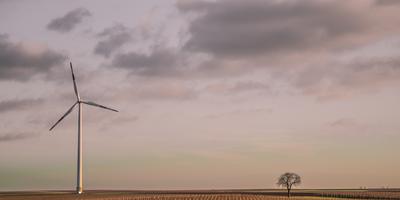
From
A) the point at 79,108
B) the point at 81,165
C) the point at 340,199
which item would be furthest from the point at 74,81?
the point at 340,199

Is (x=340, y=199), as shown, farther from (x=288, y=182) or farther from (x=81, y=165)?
(x=81, y=165)

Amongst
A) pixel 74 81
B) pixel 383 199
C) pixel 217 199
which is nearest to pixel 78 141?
pixel 74 81

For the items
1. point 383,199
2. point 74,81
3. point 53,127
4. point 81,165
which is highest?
point 74,81

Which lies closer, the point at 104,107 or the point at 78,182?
the point at 104,107

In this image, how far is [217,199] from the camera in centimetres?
8225

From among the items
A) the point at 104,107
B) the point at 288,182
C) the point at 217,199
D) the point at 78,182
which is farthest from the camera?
the point at 288,182

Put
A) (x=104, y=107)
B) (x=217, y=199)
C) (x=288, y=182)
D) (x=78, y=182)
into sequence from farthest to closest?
(x=288, y=182) → (x=78, y=182) → (x=104, y=107) → (x=217, y=199)

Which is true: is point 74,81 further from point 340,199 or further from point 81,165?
point 340,199

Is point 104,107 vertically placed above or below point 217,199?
above

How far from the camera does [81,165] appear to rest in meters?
93.9

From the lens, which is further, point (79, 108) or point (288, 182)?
point (288, 182)

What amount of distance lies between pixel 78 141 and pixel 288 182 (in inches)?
2085

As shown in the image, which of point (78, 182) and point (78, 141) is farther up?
point (78, 141)

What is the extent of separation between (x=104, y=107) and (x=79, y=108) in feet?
15.2
